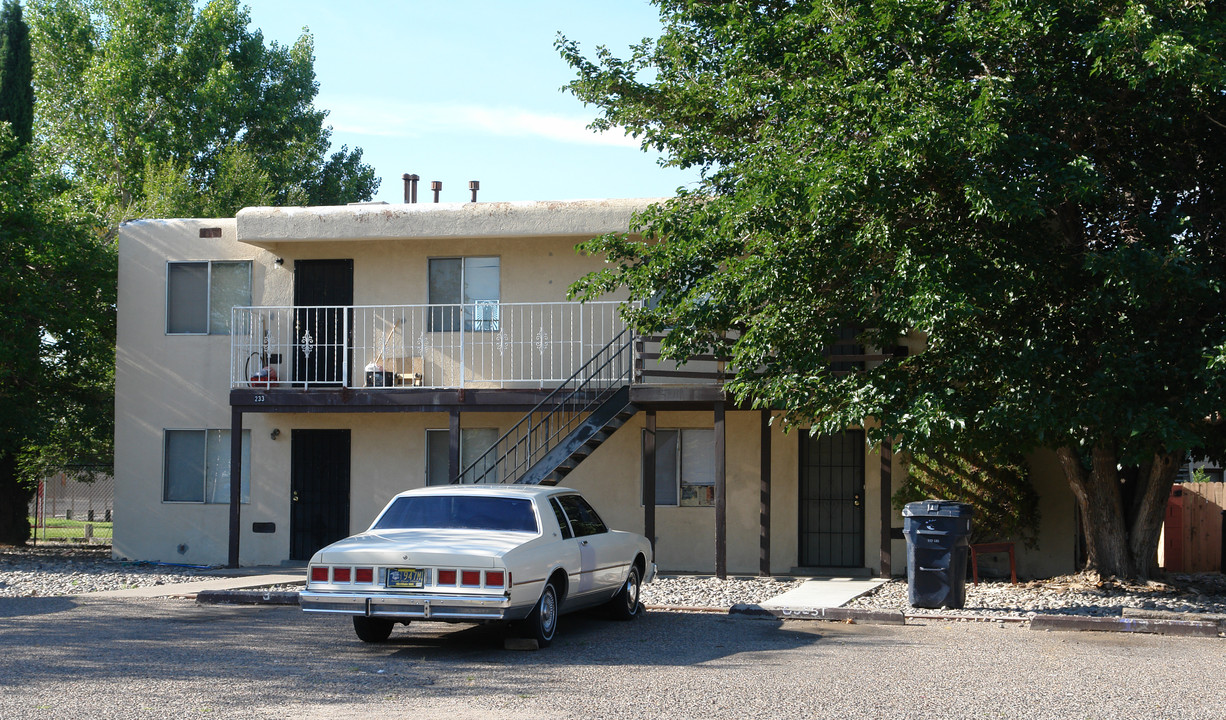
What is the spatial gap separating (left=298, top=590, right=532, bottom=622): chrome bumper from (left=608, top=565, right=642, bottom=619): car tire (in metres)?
2.43

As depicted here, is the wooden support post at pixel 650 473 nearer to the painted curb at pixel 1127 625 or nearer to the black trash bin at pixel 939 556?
the black trash bin at pixel 939 556

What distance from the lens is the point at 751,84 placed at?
1369 cm

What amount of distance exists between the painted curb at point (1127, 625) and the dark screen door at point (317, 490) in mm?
11350

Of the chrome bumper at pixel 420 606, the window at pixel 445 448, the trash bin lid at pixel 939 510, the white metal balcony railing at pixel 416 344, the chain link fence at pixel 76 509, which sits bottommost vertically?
the chain link fence at pixel 76 509

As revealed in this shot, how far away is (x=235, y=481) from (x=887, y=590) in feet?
31.6

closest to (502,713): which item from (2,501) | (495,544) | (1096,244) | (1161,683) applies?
(495,544)

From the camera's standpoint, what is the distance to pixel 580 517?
1134 centimetres

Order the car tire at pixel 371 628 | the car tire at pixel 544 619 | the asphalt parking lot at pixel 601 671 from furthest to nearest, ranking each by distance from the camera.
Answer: the car tire at pixel 371 628
the car tire at pixel 544 619
the asphalt parking lot at pixel 601 671

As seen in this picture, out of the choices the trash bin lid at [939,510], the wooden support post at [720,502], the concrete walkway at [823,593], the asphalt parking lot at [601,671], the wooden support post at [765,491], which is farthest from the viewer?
the wooden support post at [765,491]

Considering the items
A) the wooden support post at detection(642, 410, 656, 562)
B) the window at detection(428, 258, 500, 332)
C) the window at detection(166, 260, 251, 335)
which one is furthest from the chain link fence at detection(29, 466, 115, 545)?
the wooden support post at detection(642, 410, 656, 562)

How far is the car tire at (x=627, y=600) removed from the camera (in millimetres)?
11859

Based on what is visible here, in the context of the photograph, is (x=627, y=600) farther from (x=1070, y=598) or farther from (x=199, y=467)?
(x=199, y=467)

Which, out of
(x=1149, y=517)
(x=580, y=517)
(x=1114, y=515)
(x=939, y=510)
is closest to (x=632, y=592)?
(x=580, y=517)

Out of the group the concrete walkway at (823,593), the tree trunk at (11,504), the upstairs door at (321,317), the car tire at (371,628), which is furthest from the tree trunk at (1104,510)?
the tree trunk at (11,504)
